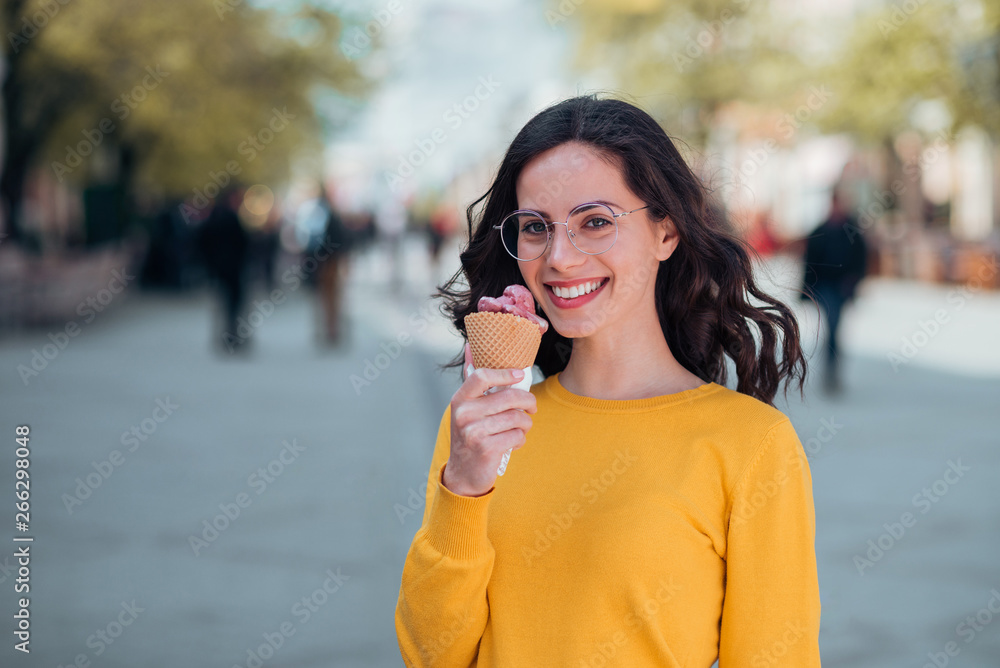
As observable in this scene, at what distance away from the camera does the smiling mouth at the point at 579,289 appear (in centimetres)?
197

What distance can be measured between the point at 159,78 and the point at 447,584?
18084 millimetres

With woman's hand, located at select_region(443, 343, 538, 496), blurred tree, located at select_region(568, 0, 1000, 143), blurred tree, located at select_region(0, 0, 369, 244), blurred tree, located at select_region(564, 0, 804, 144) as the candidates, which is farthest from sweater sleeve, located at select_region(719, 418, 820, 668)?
blurred tree, located at select_region(564, 0, 804, 144)

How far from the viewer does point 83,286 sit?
1752cm

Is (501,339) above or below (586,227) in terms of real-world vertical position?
below

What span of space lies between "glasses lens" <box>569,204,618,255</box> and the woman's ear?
155mm

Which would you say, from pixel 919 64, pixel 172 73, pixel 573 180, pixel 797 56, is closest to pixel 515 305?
pixel 573 180

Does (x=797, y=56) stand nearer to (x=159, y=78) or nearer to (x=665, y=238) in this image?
(x=159, y=78)

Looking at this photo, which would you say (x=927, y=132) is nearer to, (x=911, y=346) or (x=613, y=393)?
(x=911, y=346)

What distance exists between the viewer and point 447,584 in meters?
1.81

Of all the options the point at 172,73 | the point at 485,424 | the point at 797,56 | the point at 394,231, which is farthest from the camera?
the point at 797,56

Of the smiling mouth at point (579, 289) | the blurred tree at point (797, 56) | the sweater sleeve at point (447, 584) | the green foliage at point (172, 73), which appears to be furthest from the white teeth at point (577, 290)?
the green foliage at point (172, 73)

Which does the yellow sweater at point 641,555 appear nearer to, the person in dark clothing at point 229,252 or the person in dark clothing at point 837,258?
the person in dark clothing at point 837,258

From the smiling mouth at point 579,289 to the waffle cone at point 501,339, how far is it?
6.1 inches

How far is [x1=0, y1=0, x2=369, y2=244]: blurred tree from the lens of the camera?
1648 cm
